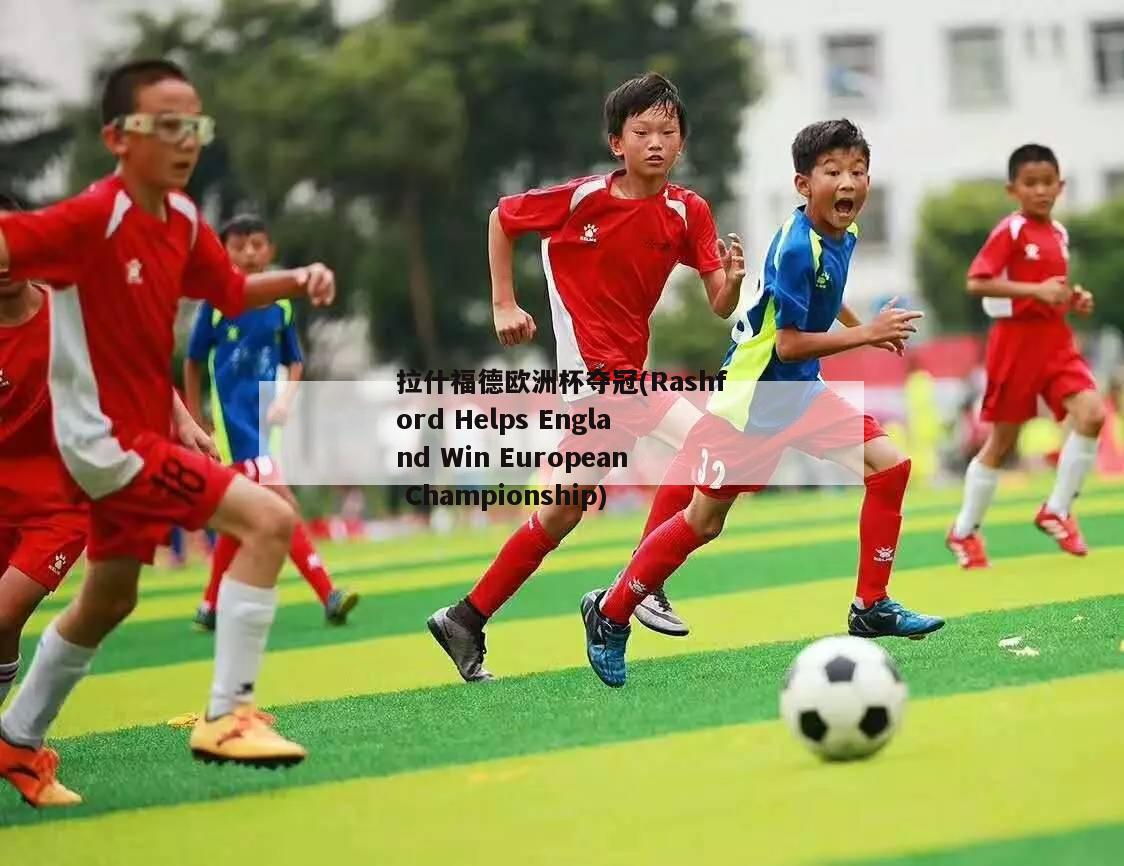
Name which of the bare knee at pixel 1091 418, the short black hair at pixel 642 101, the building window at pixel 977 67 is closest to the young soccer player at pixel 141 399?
→ the short black hair at pixel 642 101

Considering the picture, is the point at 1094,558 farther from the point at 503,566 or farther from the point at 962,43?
the point at 962,43

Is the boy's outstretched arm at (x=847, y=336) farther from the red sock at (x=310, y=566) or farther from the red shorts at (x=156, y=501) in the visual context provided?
the red sock at (x=310, y=566)

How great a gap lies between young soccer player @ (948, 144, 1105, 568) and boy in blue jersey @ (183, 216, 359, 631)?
3911 millimetres

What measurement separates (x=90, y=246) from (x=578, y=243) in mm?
3034

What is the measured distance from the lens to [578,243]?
858 centimetres

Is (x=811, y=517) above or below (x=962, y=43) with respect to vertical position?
below

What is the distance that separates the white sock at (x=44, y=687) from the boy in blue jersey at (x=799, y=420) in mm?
2314

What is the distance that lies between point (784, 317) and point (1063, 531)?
4750 mm

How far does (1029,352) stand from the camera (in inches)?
460

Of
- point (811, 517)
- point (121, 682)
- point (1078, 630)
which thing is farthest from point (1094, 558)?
point (811, 517)

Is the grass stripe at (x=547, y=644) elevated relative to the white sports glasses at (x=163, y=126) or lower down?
lower down

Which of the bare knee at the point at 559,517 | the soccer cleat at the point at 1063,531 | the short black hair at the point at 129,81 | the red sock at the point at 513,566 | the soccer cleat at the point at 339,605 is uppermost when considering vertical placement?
the short black hair at the point at 129,81

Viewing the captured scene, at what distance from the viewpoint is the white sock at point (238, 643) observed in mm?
5984

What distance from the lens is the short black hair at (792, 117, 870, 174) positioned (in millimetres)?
7715
